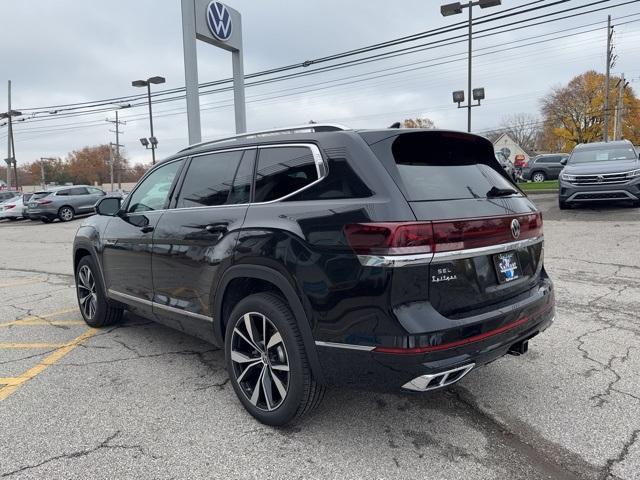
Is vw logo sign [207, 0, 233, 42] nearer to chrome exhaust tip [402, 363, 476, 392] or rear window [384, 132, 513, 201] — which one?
rear window [384, 132, 513, 201]

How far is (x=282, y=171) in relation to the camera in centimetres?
303

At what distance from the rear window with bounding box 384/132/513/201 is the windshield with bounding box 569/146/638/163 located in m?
11.2

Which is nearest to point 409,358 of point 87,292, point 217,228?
point 217,228

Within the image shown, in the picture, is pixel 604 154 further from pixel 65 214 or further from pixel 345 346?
pixel 65 214

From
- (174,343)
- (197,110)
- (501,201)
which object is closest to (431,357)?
(501,201)

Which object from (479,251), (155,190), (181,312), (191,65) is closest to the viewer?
(479,251)

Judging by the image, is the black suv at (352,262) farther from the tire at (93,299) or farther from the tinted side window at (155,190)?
the tire at (93,299)

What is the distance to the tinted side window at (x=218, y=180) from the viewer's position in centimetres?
330

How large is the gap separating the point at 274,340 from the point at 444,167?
146 centimetres

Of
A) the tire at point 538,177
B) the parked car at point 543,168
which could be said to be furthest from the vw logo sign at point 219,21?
the tire at point 538,177

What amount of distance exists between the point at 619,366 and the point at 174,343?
12.4 ft

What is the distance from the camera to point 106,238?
4727 mm

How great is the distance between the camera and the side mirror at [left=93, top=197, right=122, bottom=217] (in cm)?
467

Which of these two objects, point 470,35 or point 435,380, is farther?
point 470,35
